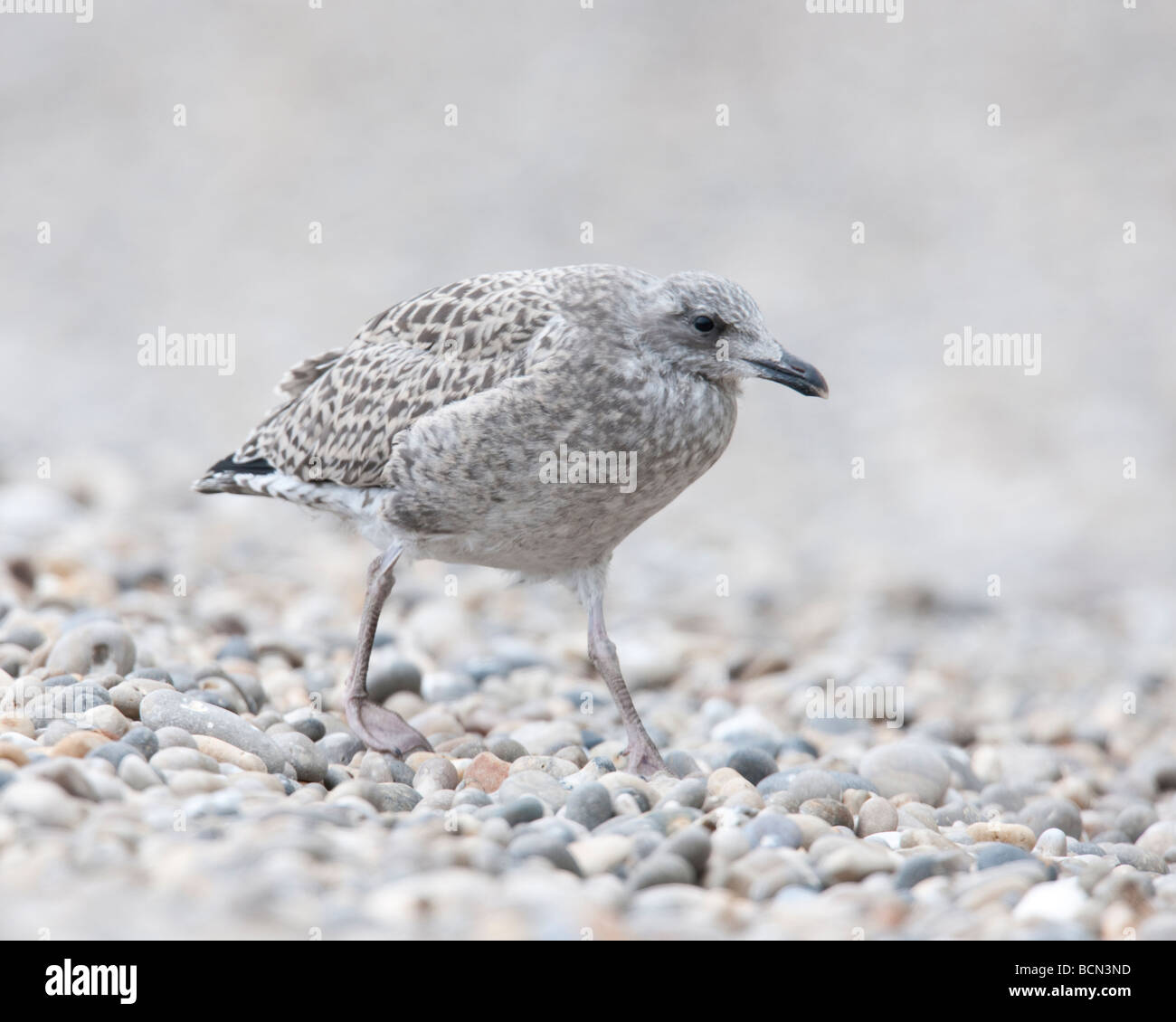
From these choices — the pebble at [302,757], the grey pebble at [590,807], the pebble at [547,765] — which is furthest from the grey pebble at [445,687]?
the grey pebble at [590,807]

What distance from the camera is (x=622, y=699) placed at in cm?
631

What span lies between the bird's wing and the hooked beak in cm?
83

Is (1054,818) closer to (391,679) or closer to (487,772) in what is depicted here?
(487,772)

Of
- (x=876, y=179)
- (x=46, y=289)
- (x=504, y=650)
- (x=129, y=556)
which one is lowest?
(x=504, y=650)

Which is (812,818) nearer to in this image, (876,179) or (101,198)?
(876,179)

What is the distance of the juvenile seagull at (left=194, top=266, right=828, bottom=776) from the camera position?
5.91 metres

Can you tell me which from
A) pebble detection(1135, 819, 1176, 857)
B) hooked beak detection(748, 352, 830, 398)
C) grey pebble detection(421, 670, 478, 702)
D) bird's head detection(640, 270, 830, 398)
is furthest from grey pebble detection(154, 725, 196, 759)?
pebble detection(1135, 819, 1176, 857)

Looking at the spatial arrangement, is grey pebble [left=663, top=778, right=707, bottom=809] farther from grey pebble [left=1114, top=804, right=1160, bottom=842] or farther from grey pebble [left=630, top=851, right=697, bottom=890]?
grey pebble [left=1114, top=804, right=1160, bottom=842]

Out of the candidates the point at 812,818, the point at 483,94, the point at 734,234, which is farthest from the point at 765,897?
the point at 483,94

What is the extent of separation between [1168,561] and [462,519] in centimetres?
849

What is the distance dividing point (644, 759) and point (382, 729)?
1.08 metres

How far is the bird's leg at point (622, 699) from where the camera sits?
6.09 metres

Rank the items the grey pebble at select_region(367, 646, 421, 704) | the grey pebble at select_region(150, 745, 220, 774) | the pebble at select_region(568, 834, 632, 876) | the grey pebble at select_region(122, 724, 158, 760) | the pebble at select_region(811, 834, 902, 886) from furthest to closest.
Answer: the grey pebble at select_region(367, 646, 421, 704)
the grey pebble at select_region(122, 724, 158, 760)
the grey pebble at select_region(150, 745, 220, 774)
the pebble at select_region(811, 834, 902, 886)
the pebble at select_region(568, 834, 632, 876)

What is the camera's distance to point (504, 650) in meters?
8.25
